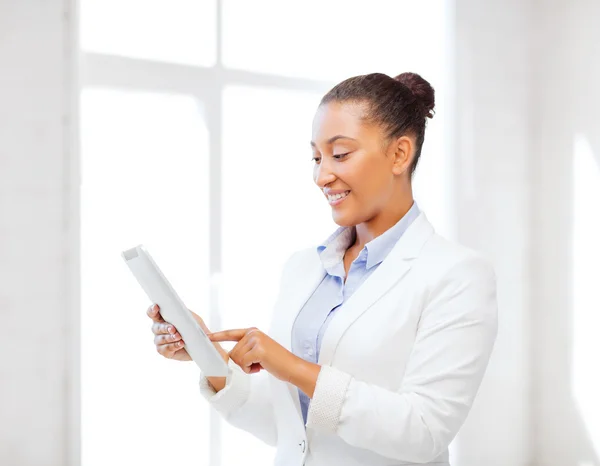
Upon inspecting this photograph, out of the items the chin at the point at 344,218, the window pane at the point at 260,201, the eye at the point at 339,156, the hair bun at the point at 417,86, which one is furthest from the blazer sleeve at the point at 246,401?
the window pane at the point at 260,201

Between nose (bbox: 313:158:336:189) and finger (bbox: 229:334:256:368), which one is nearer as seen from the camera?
finger (bbox: 229:334:256:368)

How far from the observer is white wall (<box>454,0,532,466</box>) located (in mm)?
2990

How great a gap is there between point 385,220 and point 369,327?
0.25 m

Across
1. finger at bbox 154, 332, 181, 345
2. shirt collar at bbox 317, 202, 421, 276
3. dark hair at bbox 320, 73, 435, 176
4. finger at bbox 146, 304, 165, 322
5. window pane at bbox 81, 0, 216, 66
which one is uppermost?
window pane at bbox 81, 0, 216, 66

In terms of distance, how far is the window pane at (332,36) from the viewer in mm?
2475

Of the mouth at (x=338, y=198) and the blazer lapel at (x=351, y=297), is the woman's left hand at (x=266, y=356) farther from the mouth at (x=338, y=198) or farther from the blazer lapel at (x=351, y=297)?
the mouth at (x=338, y=198)

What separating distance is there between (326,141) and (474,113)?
6.09ft

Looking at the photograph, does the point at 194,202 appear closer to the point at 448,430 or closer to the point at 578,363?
the point at 448,430

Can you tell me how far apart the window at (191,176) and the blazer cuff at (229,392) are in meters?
0.88

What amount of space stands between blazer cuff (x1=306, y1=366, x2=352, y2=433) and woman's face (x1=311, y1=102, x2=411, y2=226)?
326 mm

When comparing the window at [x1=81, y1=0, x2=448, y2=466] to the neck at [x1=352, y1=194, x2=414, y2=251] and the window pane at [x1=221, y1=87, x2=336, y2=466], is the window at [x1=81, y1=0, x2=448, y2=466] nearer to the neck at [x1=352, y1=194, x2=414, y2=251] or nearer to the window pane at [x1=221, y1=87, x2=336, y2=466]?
the window pane at [x1=221, y1=87, x2=336, y2=466]

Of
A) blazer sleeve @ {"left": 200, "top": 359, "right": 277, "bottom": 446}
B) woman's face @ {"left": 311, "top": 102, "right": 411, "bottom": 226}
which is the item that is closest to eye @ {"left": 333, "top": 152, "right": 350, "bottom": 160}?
woman's face @ {"left": 311, "top": 102, "right": 411, "bottom": 226}

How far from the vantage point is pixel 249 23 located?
248cm
